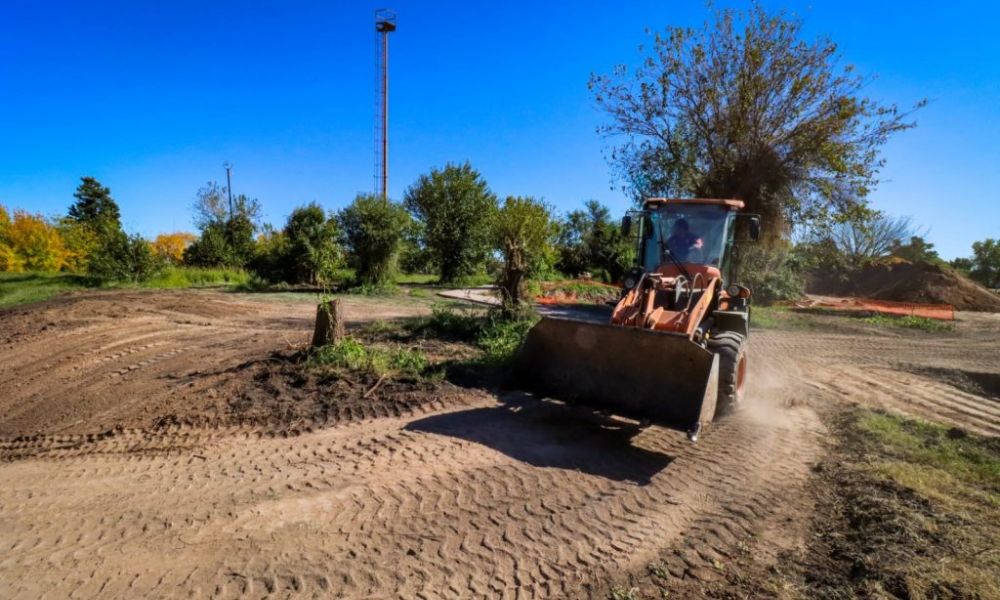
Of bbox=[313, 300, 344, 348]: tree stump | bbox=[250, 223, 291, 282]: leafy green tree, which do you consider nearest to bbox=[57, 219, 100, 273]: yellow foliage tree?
bbox=[250, 223, 291, 282]: leafy green tree

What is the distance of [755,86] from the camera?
16156mm

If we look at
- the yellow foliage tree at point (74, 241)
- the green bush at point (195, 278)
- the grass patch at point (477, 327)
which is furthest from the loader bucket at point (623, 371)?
the yellow foliage tree at point (74, 241)

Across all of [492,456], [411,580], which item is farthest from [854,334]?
[411,580]

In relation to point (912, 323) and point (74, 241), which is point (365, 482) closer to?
point (912, 323)

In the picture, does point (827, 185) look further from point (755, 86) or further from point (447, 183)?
point (447, 183)

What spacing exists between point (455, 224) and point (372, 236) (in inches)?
232

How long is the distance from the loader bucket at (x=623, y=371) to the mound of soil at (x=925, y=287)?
24983 millimetres

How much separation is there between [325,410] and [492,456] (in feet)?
7.48

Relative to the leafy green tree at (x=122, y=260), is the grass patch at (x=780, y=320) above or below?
below

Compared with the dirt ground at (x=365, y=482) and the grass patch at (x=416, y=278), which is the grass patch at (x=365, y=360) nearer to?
the dirt ground at (x=365, y=482)

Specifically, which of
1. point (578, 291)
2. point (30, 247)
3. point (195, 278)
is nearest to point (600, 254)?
point (578, 291)

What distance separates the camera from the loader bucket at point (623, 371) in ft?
16.9

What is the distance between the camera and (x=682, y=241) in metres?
7.99

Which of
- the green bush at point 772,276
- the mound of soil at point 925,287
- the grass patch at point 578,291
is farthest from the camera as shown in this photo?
the mound of soil at point 925,287
